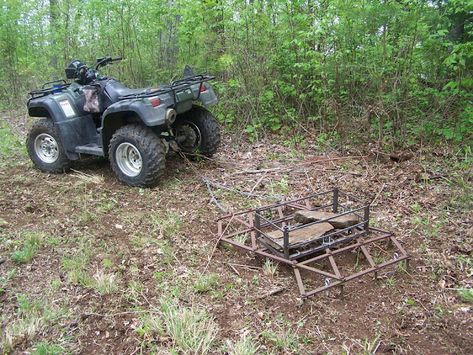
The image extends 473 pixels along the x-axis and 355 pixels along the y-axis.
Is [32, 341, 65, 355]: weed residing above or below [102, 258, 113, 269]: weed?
below

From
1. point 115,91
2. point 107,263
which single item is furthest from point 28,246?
point 115,91

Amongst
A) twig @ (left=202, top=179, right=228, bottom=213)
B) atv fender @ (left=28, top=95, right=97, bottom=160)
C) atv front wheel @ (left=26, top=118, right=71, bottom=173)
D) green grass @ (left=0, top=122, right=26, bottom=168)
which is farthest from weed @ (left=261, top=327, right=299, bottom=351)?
green grass @ (left=0, top=122, right=26, bottom=168)

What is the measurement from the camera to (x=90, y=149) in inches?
205

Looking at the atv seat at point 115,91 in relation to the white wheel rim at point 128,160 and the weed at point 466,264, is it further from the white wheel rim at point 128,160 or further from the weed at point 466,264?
the weed at point 466,264

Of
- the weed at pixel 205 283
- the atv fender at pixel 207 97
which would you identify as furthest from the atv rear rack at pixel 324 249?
the atv fender at pixel 207 97

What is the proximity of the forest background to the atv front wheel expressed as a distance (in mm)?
2689

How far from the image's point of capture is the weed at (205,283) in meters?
3.13

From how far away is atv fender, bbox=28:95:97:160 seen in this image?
5.25 metres

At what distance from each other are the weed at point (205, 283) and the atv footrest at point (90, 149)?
2.57 metres

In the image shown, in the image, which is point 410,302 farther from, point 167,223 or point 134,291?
point 167,223

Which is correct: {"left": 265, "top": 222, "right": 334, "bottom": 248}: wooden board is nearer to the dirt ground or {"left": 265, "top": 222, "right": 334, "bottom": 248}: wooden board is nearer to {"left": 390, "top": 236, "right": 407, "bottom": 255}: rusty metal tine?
the dirt ground

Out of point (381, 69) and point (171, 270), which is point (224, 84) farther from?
point (171, 270)

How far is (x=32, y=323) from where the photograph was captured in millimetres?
2777

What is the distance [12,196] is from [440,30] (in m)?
5.26
